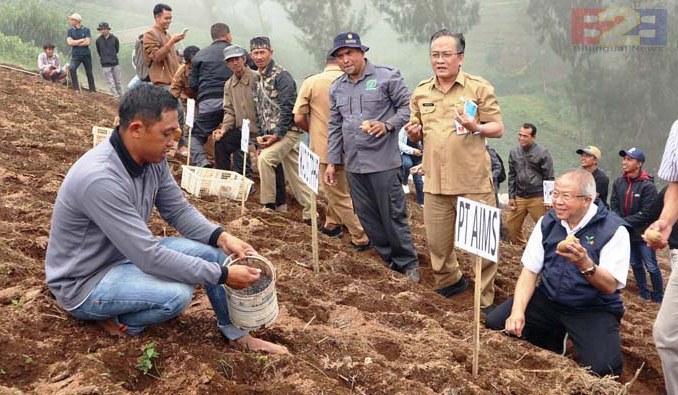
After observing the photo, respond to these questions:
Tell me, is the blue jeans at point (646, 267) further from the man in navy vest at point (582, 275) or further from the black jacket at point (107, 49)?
the black jacket at point (107, 49)

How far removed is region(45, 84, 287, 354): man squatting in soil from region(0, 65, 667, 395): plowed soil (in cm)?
20

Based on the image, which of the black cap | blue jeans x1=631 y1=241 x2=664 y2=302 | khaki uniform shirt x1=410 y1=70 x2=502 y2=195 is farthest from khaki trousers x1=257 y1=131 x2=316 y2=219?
blue jeans x1=631 y1=241 x2=664 y2=302

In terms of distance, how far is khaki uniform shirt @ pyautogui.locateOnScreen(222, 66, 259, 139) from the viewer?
7109mm

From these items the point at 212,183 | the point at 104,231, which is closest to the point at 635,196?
the point at 212,183

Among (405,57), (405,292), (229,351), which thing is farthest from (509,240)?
(405,57)

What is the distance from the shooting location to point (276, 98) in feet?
22.4

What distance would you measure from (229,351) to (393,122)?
2.71 meters

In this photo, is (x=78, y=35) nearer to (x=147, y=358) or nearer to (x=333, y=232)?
(x=333, y=232)

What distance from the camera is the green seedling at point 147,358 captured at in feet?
10.0

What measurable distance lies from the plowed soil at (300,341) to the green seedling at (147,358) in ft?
0.08

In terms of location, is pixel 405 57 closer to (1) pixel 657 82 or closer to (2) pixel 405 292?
(1) pixel 657 82

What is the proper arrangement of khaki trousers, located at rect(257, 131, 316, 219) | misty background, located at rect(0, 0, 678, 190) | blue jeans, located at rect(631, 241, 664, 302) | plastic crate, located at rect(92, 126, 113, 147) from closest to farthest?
khaki trousers, located at rect(257, 131, 316, 219), plastic crate, located at rect(92, 126, 113, 147), blue jeans, located at rect(631, 241, 664, 302), misty background, located at rect(0, 0, 678, 190)

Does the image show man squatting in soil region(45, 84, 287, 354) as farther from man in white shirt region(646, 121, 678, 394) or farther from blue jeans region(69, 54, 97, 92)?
blue jeans region(69, 54, 97, 92)

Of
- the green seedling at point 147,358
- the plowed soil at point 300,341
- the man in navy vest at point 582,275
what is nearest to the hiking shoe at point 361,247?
the plowed soil at point 300,341
